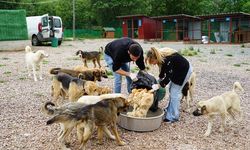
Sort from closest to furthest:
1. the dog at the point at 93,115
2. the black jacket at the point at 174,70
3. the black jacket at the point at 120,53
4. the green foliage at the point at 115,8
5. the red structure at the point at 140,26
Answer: the dog at the point at 93,115 → the black jacket at the point at 174,70 → the black jacket at the point at 120,53 → the red structure at the point at 140,26 → the green foliage at the point at 115,8

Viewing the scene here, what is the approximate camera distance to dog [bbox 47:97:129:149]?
4.85 metres

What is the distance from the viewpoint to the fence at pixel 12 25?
2135 centimetres

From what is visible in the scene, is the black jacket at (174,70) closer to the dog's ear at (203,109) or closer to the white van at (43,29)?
the dog's ear at (203,109)

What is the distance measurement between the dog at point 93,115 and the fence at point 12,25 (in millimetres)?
17891

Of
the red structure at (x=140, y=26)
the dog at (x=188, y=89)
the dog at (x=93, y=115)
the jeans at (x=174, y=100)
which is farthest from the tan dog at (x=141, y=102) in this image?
the red structure at (x=140, y=26)

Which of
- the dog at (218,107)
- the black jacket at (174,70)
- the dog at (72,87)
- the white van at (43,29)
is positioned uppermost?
the white van at (43,29)

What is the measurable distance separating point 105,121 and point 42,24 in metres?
22.5

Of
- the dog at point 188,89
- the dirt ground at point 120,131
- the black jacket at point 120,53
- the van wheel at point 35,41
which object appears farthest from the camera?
the van wheel at point 35,41

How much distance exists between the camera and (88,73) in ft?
26.9

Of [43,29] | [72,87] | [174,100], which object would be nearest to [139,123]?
[174,100]

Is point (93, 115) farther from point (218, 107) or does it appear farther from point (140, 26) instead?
point (140, 26)

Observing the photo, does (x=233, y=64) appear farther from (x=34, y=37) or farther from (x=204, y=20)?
(x=204, y=20)

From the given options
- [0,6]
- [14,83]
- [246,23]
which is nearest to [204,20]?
[246,23]

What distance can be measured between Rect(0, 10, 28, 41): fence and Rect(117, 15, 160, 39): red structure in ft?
71.4
